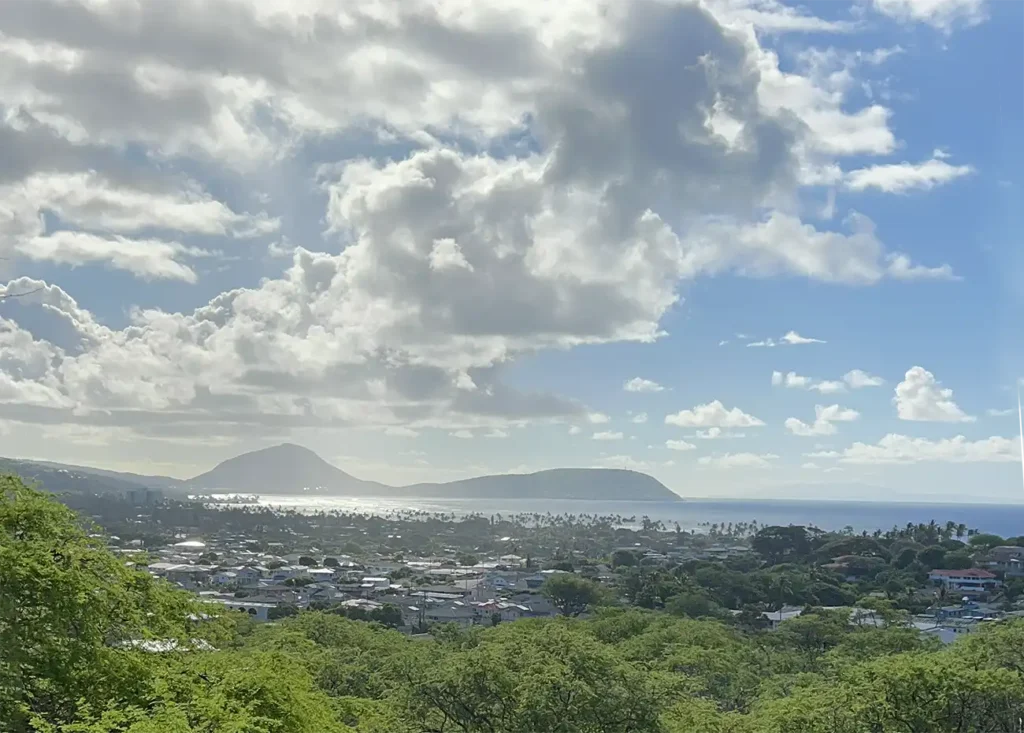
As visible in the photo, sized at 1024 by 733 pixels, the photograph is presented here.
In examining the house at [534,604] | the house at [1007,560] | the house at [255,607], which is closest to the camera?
the house at [255,607]

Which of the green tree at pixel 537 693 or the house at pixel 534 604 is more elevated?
the green tree at pixel 537 693

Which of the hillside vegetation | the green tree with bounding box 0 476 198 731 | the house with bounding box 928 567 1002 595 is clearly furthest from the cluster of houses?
the green tree with bounding box 0 476 198 731

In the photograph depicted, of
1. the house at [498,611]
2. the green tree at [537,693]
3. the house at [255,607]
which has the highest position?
the green tree at [537,693]

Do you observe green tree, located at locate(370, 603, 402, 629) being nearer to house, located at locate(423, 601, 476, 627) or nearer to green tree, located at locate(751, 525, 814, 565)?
house, located at locate(423, 601, 476, 627)

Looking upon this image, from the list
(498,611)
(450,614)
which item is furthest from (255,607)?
(498,611)

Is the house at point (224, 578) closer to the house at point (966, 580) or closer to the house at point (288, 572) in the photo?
the house at point (288, 572)

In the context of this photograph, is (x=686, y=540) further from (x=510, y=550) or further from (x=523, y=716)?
(x=523, y=716)

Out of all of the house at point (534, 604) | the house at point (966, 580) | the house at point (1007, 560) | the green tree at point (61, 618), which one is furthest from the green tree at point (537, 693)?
the house at point (1007, 560)
